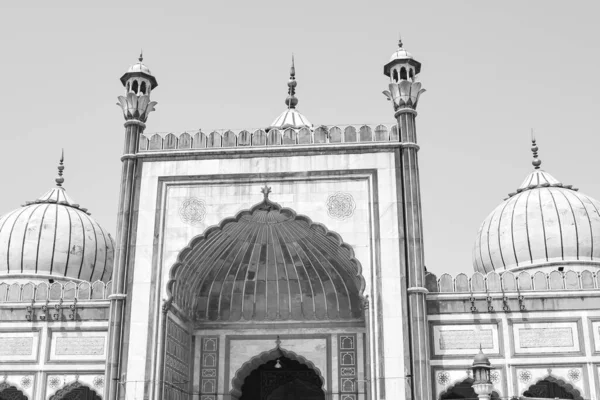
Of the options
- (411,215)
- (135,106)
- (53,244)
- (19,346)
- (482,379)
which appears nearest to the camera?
(482,379)

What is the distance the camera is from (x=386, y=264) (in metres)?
14.0

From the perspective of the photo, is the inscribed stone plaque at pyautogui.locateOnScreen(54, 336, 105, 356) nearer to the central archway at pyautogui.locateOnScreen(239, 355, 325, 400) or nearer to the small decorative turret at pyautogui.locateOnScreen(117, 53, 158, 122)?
the central archway at pyautogui.locateOnScreen(239, 355, 325, 400)

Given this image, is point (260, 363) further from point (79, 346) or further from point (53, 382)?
point (53, 382)

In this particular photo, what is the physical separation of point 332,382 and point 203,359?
269 centimetres

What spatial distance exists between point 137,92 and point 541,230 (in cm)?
933

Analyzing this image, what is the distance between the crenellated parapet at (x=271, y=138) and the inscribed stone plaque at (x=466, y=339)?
149 inches

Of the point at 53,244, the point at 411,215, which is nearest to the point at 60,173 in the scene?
the point at 53,244

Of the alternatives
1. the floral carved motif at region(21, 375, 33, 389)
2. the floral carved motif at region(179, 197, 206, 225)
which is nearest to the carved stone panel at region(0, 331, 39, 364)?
the floral carved motif at region(21, 375, 33, 389)

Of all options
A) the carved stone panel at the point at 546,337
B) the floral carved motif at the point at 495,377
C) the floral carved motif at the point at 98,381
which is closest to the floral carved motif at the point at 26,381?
the floral carved motif at the point at 98,381

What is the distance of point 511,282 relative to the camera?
47.0ft

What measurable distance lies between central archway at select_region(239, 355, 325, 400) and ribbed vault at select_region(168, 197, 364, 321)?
1250 mm

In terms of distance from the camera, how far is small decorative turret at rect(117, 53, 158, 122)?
15.6 m

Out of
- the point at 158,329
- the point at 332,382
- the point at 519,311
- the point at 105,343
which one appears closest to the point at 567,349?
the point at 519,311

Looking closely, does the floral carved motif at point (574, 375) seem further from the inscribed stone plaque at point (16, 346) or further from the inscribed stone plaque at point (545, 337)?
the inscribed stone plaque at point (16, 346)
